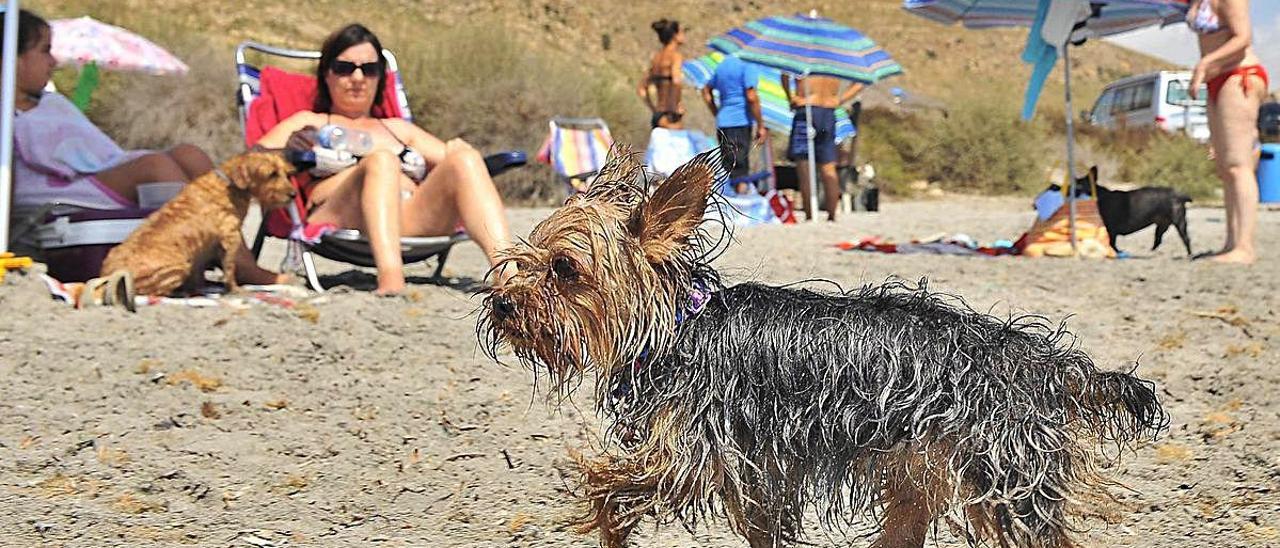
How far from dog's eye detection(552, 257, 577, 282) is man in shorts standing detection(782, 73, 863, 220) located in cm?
1177

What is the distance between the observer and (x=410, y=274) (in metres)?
8.71

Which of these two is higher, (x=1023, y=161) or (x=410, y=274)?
(x=1023, y=161)

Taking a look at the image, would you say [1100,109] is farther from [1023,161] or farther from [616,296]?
[616,296]

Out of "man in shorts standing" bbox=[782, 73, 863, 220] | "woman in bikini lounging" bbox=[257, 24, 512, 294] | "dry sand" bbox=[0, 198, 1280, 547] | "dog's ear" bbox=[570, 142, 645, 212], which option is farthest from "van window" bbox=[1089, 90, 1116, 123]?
"dog's ear" bbox=[570, 142, 645, 212]

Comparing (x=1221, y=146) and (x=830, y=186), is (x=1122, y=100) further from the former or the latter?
(x=1221, y=146)

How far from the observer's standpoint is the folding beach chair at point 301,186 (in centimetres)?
727

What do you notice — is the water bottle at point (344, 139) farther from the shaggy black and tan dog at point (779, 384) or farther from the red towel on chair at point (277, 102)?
the shaggy black and tan dog at point (779, 384)

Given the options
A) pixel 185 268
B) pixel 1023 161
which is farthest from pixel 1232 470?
pixel 1023 161

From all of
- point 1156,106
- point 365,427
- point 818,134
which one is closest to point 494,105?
point 818,134

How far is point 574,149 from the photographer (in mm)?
15766

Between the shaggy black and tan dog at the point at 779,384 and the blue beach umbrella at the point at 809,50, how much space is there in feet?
38.5

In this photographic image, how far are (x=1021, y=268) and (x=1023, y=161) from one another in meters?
16.5

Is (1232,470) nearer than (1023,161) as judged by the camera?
Yes

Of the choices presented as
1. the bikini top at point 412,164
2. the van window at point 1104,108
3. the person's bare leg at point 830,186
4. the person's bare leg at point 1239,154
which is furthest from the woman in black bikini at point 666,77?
the van window at point 1104,108
